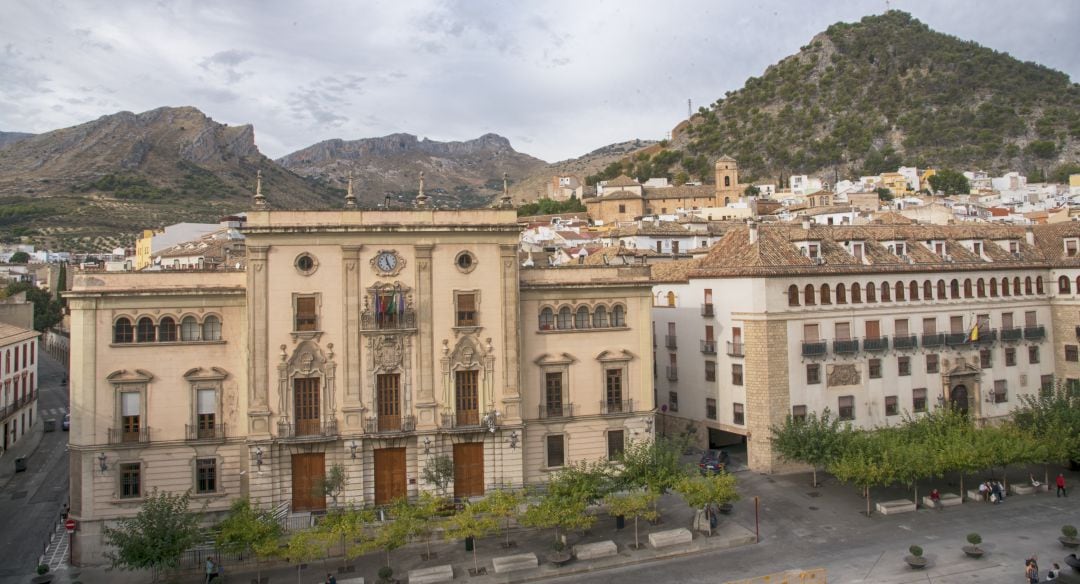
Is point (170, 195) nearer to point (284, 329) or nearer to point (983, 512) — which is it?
point (284, 329)

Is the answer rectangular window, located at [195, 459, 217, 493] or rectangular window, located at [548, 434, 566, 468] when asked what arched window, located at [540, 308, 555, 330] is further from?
rectangular window, located at [195, 459, 217, 493]

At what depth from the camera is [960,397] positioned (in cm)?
4228

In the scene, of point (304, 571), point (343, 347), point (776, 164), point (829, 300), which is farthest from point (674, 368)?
point (776, 164)

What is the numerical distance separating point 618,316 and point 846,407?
45.9 ft

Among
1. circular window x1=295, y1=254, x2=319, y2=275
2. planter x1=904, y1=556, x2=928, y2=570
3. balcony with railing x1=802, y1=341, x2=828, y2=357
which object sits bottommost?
planter x1=904, y1=556, x2=928, y2=570

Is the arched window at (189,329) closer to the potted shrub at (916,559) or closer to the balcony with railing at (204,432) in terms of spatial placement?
the balcony with railing at (204,432)

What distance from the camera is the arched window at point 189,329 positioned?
30.2 metres

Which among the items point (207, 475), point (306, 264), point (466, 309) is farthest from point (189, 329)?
point (466, 309)

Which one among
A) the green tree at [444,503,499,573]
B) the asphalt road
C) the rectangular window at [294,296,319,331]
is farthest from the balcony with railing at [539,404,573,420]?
the asphalt road

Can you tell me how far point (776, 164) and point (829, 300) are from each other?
123m

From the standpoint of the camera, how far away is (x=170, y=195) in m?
144

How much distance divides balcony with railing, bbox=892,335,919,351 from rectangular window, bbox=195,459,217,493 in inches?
1331

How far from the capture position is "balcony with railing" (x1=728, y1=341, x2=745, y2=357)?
38.8m

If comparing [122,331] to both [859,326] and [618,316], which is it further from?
[859,326]
